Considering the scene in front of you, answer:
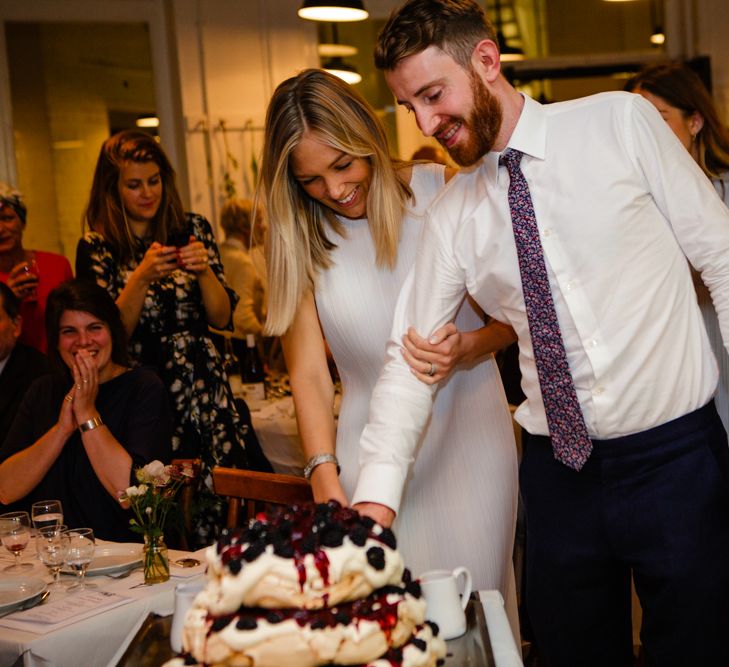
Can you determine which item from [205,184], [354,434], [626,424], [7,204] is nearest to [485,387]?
[354,434]

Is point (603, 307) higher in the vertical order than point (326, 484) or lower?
higher

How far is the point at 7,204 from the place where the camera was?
163 inches

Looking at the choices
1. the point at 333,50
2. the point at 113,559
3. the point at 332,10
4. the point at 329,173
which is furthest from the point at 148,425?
the point at 333,50

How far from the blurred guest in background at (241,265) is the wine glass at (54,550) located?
10.5ft

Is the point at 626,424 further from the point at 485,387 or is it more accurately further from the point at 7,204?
the point at 7,204

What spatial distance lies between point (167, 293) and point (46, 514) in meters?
1.45

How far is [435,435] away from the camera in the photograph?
2.26 meters

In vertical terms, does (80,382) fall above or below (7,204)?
below

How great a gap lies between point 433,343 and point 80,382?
152 cm

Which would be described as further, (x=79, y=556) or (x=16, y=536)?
(x=16, y=536)

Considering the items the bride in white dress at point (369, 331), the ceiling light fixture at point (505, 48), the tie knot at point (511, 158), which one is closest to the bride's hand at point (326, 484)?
the bride in white dress at point (369, 331)

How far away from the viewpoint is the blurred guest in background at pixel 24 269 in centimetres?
405

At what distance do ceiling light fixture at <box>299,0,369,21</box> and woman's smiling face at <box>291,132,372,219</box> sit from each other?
381cm

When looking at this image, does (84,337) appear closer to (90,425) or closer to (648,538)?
(90,425)
